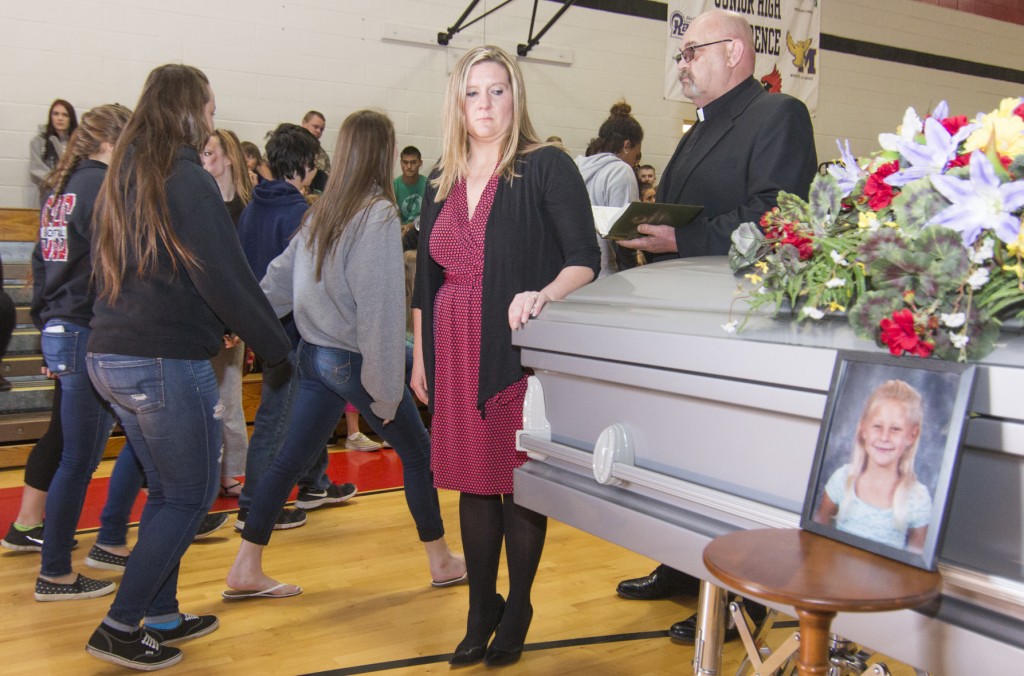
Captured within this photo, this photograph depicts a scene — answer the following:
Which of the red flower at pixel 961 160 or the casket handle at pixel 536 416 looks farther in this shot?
the casket handle at pixel 536 416

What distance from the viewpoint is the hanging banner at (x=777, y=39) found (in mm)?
8047

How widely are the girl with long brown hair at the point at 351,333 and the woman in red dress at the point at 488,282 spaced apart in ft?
1.20

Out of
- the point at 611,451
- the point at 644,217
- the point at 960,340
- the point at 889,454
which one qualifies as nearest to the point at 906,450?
the point at 889,454

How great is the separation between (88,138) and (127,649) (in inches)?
58.6

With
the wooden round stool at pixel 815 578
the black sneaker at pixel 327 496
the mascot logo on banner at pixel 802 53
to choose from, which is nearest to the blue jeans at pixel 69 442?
the black sneaker at pixel 327 496

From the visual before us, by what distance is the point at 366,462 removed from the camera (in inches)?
190

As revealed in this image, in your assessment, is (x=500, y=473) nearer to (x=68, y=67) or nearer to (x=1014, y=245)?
(x=1014, y=245)

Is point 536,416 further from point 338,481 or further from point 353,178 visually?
point 338,481

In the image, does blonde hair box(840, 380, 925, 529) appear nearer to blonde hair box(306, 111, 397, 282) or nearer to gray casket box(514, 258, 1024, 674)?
gray casket box(514, 258, 1024, 674)

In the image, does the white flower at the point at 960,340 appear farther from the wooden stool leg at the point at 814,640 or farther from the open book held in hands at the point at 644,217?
the open book held in hands at the point at 644,217

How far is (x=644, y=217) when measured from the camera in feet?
6.26

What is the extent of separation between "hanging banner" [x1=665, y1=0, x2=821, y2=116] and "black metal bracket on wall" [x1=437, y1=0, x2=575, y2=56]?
99cm

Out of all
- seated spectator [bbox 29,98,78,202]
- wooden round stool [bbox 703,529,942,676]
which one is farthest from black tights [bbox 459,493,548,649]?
seated spectator [bbox 29,98,78,202]

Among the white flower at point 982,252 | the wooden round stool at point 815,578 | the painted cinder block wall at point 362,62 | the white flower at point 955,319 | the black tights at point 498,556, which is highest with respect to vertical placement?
the painted cinder block wall at point 362,62
